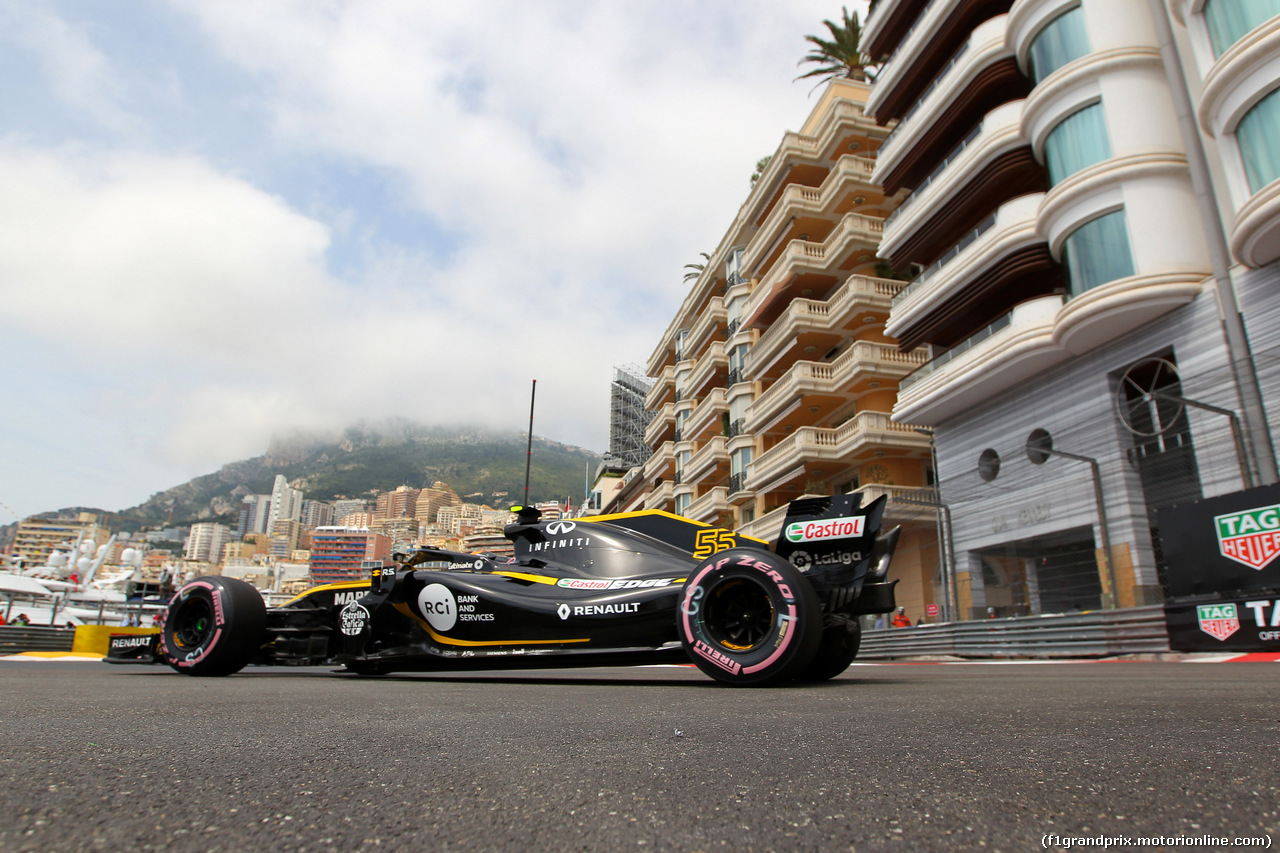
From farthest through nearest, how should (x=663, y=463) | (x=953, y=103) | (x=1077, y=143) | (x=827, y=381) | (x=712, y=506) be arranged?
(x=663, y=463) < (x=712, y=506) < (x=827, y=381) < (x=953, y=103) < (x=1077, y=143)

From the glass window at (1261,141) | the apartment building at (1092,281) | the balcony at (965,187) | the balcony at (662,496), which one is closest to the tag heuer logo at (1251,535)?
the apartment building at (1092,281)

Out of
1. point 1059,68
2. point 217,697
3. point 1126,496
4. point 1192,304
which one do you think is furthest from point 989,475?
point 217,697

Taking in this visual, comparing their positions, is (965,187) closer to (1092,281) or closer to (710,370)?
(1092,281)

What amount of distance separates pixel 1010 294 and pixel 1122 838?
21.4 metres

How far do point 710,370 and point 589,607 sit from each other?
33845 mm

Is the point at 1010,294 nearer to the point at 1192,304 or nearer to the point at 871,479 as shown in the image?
the point at 1192,304

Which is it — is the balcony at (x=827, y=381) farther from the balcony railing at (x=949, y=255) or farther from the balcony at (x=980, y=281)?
the balcony railing at (x=949, y=255)

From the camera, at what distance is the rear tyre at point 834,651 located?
579cm

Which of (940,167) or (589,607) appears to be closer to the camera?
(589,607)

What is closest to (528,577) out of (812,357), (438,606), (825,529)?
(438,606)

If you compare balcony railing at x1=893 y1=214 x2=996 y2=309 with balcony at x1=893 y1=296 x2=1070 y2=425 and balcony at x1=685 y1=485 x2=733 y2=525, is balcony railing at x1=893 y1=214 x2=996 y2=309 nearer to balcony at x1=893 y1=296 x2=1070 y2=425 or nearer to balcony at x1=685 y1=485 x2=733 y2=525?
balcony at x1=893 y1=296 x2=1070 y2=425

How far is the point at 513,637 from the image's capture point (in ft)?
20.8

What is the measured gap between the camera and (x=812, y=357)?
30.8 meters

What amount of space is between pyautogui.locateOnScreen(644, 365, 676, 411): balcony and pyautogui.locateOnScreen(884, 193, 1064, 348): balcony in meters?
24.5
